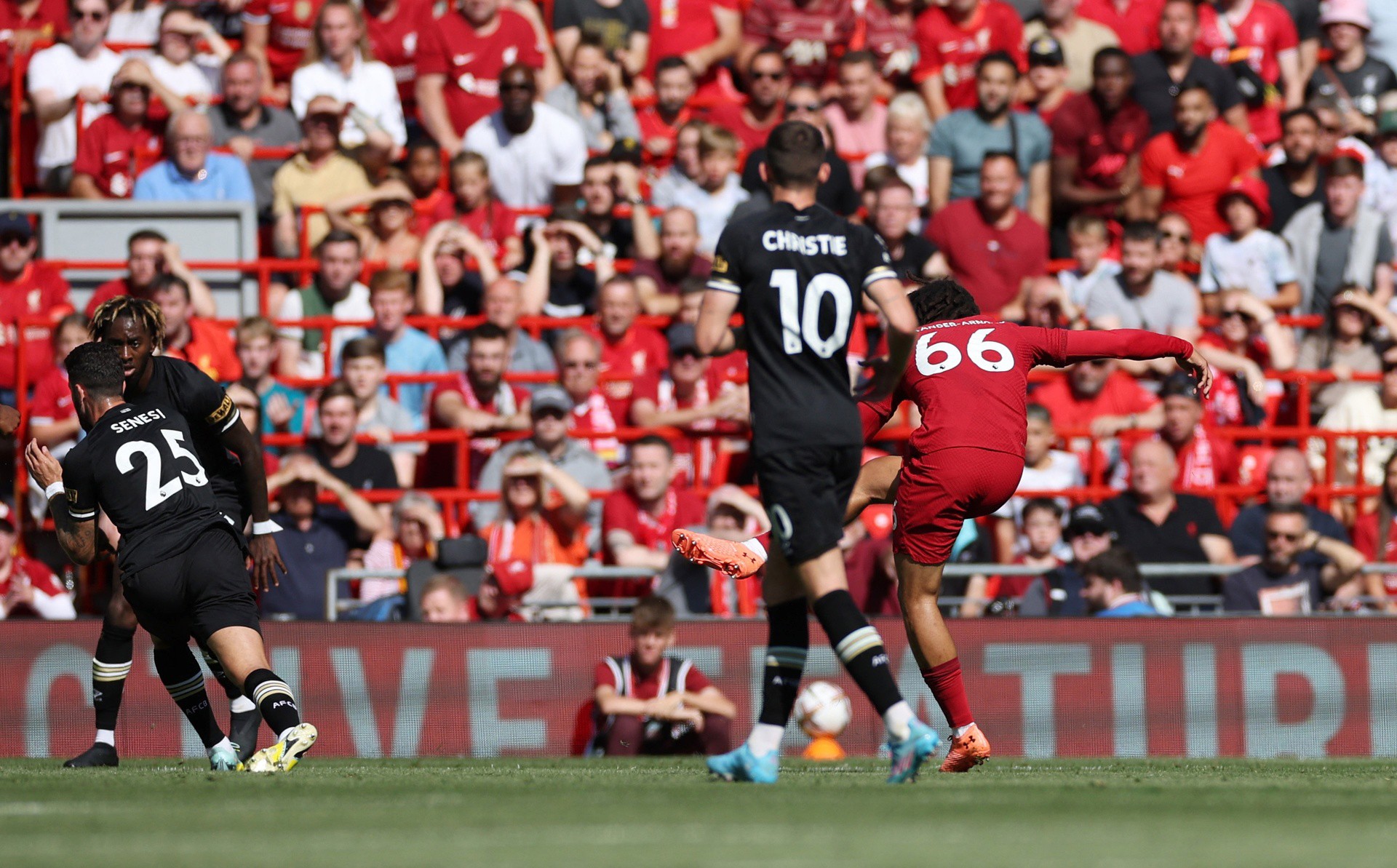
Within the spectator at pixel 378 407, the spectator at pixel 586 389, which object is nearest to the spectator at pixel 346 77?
the spectator at pixel 378 407

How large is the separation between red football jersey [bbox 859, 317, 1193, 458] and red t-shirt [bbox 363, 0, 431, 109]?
31.4 ft

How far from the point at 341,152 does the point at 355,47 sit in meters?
1.00

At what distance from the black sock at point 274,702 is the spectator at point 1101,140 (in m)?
10.1

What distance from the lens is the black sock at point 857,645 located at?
7105 millimetres

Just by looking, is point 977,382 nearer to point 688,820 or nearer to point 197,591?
point 688,820

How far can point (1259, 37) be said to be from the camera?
728 inches

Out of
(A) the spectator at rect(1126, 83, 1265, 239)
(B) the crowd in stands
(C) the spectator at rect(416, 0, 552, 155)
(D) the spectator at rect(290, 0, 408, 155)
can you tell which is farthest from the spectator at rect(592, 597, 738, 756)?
(A) the spectator at rect(1126, 83, 1265, 239)

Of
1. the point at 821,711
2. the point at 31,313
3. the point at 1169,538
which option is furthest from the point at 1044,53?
the point at 31,313

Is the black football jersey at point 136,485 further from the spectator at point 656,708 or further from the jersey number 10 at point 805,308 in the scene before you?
the spectator at point 656,708

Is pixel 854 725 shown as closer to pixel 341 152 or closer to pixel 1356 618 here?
pixel 1356 618

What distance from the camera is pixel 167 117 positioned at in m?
16.0

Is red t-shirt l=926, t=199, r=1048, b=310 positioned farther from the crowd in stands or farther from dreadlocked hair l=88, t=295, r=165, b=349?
dreadlocked hair l=88, t=295, r=165, b=349

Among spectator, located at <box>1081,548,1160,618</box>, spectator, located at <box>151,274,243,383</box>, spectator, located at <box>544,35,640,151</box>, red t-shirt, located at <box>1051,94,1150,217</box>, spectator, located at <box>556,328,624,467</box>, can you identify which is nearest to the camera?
spectator, located at <box>1081,548,1160,618</box>

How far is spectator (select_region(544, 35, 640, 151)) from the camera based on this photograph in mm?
16625
